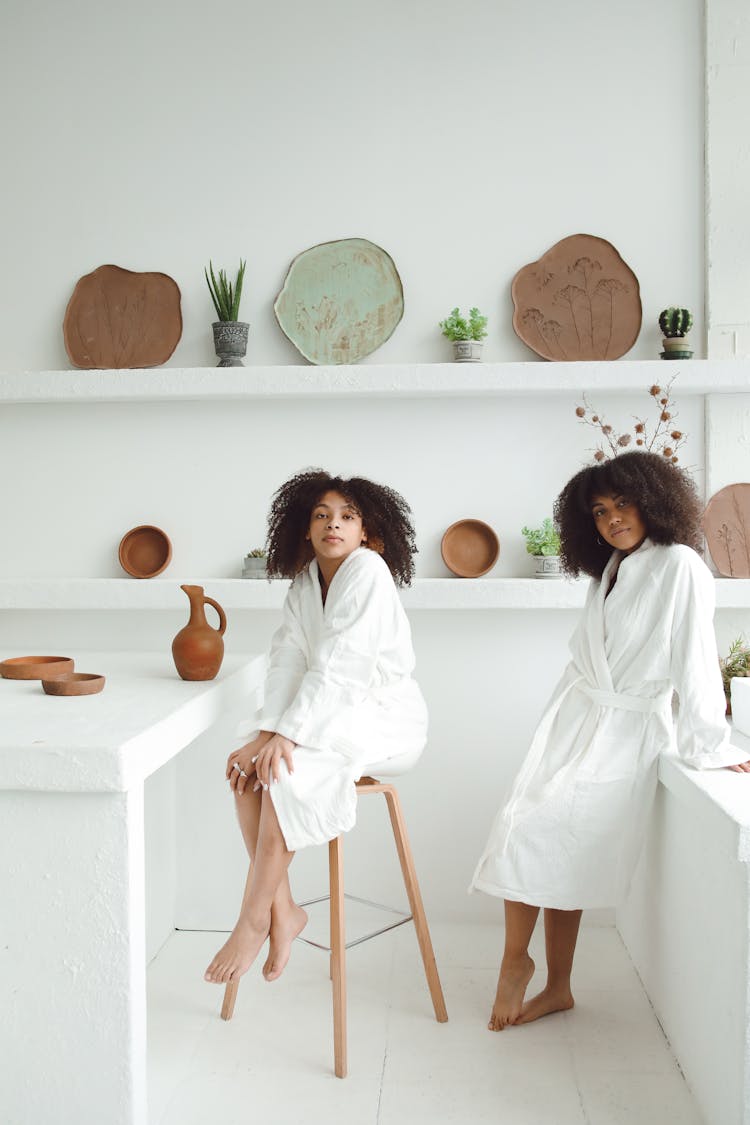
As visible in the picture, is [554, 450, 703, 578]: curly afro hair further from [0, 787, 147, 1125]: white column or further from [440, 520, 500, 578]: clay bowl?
[0, 787, 147, 1125]: white column

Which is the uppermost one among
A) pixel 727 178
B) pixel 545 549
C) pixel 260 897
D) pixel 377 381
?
pixel 727 178

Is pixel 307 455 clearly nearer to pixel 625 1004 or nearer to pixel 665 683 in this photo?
pixel 665 683

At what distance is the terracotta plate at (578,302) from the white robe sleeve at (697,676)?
3.35ft

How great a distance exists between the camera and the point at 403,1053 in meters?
2.42

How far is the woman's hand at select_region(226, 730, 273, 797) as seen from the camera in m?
2.37

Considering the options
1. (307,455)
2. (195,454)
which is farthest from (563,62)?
(195,454)

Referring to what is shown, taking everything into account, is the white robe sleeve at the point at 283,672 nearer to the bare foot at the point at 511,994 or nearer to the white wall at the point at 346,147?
the bare foot at the point at 511,994

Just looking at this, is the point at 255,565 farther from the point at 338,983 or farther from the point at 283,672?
the point at 338,983

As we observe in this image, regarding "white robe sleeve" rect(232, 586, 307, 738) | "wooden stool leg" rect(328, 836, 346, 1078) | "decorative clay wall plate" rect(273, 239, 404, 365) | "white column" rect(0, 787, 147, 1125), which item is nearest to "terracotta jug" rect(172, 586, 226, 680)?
"white robe sleeve" rect(232, 586, 307, 738)

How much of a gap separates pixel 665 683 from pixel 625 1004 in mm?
864

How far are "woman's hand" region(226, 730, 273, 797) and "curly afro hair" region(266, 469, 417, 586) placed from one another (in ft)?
1.67

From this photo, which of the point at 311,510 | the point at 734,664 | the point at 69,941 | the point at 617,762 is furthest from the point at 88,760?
the point at 734,664

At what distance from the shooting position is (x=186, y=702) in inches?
89.5

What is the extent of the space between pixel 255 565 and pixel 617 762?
1.31 meters
